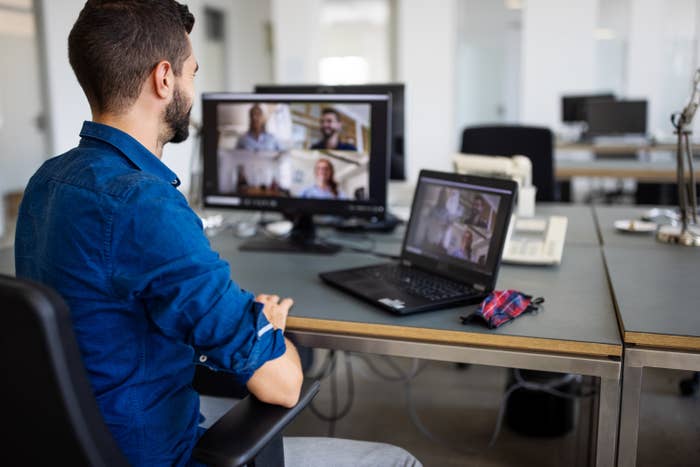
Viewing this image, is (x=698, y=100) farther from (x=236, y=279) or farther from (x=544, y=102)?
(x=544, y=102)

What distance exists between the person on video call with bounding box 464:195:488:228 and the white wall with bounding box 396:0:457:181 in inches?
254

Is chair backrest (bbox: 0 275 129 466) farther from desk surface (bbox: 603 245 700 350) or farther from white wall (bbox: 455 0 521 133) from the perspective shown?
white wall (bbox: 455 0 521 133)

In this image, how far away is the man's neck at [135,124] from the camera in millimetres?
1120

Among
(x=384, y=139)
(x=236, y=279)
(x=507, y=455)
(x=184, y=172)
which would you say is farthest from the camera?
(x=184, y=172)

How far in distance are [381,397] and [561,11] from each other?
21.2 ft

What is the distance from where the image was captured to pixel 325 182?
2.11 meters

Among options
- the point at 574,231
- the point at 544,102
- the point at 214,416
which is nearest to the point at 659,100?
the point at 544,102

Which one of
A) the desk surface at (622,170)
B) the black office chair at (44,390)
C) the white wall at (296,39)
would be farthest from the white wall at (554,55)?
the black office chair at (44,390)

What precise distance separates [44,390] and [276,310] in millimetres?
673

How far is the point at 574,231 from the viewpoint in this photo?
94.4 inches

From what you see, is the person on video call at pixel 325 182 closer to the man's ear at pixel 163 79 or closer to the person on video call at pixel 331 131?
the person on video call at pixel 331 131

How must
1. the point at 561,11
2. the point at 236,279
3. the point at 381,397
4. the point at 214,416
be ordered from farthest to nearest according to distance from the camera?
the point at 561,11 → the point at 381,397 → the point at 236,279 → the point at 214,416

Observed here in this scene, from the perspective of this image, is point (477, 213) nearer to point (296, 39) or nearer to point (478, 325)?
point (478, 325)

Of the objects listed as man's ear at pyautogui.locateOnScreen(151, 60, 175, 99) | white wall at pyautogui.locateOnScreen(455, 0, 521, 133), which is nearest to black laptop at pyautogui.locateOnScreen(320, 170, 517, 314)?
man's ear at pyautogui.locateOnScreen(151, 60, 175, 99)
